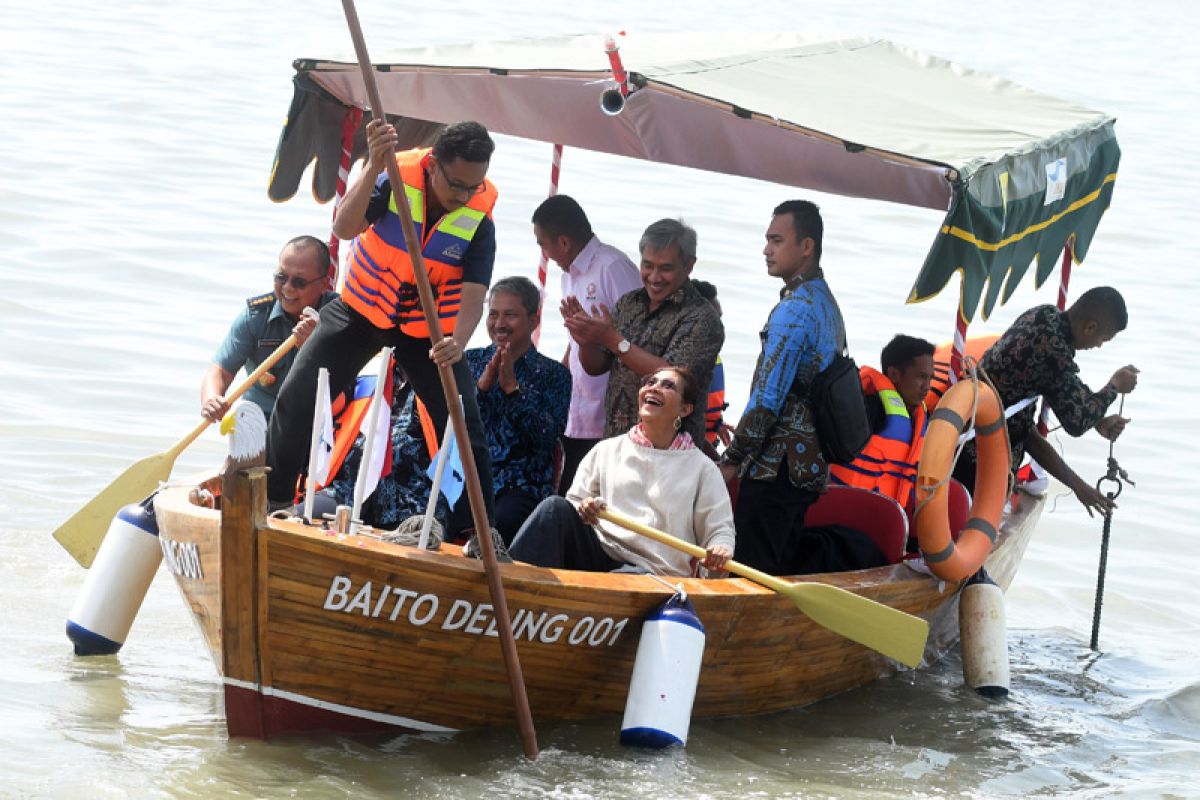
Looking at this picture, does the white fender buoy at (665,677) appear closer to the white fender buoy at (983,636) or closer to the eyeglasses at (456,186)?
the eyeglasses at (456,186)

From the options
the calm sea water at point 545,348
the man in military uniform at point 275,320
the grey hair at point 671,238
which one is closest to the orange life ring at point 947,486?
the calm sea water at point 545,348

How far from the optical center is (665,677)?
18.3 ft

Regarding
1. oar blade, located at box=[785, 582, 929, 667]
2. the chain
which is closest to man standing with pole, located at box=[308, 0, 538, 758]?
oar blade, located at box=[785, 582, 929, 667]

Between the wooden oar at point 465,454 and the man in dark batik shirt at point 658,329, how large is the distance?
3.71ft

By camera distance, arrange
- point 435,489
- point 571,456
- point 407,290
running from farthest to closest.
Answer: point 571,456
point 407,290
point 435,489

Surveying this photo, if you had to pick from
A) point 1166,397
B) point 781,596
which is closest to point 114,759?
point 781,596

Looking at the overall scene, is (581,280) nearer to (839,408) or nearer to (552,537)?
(839,408)

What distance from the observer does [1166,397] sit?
1363 centimetres

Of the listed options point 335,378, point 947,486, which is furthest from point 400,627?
point 947,486

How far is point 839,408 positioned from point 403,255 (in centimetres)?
164

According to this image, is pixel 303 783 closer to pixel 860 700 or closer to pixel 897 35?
pixel 860 700

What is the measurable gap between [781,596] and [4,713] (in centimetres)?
269

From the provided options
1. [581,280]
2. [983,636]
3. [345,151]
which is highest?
[345,151]

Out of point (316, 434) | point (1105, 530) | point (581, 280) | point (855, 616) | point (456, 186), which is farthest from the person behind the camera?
point (1105, 530)
